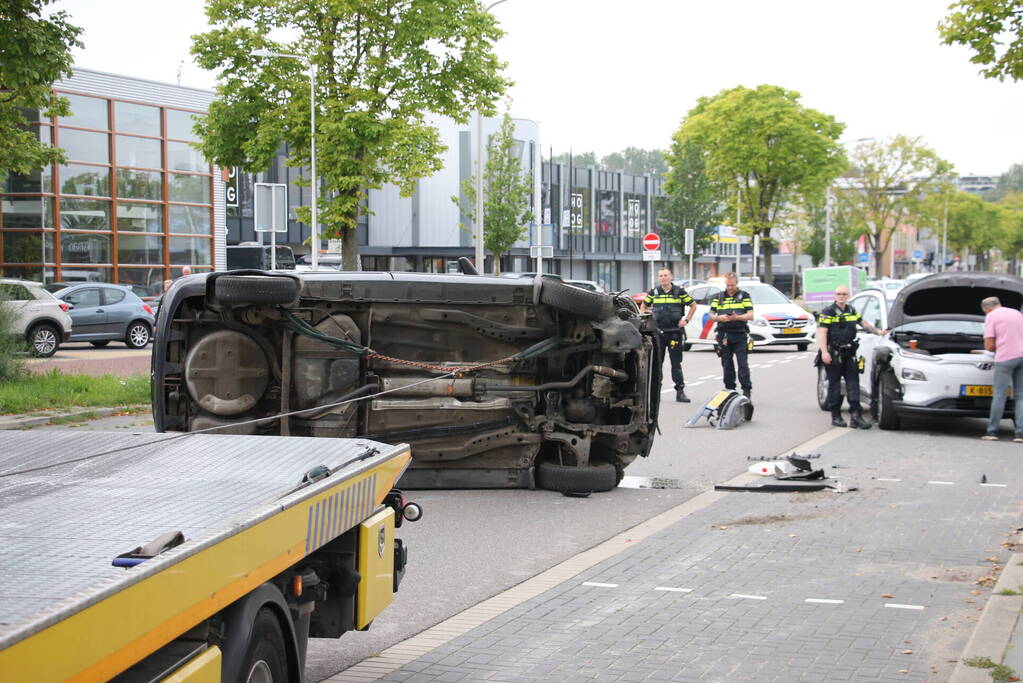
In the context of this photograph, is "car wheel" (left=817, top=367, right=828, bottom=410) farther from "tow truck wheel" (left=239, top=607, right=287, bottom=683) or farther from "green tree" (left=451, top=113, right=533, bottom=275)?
"green tree" (left=451, top=113, right=533, bottom=275)

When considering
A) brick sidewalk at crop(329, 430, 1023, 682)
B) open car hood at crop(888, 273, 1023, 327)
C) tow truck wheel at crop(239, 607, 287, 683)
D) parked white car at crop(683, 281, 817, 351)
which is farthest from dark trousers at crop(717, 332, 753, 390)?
tow truck wheel at crop(239, 607, 287, 683)

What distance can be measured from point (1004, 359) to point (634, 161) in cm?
18075

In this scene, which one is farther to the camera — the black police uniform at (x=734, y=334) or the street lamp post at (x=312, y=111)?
the street lamp post at (x=312, y=111)

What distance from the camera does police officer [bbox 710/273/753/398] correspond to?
54.6ft

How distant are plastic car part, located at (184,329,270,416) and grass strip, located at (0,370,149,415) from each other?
7.65 m

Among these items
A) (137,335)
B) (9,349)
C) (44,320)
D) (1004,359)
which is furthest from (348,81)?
(1004,359)

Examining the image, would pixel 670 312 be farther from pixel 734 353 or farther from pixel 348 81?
pixel 348 81

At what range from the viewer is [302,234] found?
2520 inches

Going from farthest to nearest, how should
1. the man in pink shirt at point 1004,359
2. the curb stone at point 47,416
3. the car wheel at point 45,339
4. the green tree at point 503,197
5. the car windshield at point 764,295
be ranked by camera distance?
the green tree at point 503,197 < the car windshield at point 764,295 < the car wheel at point 45,339 < the curb stone at point 47,416 < the man in pink shirt at point 1004,359

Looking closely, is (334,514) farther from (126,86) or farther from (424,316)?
(126,86)

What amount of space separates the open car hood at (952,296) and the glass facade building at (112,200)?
21946mm

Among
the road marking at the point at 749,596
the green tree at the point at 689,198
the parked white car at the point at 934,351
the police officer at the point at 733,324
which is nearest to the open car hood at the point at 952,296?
the parked white car at the point at 934,351

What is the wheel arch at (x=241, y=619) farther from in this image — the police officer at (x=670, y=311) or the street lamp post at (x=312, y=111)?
the street lamp post at (x=312, y=111)

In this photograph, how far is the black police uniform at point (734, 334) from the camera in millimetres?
16656
